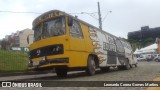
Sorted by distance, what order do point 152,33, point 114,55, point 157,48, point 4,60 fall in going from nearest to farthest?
point 152,33, point 114,55, point 4,60, point 157,48

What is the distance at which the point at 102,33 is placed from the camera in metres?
20.9

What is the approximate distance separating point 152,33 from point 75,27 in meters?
5.46

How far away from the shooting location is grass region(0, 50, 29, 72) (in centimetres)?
2820

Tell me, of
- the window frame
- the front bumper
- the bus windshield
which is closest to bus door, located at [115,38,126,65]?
the window frame

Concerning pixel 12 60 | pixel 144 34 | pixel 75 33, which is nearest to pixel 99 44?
pixel 144 34

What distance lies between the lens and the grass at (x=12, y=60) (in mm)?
28203

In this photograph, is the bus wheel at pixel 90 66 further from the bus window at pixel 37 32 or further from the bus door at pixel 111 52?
the bus door at pixel 111 52

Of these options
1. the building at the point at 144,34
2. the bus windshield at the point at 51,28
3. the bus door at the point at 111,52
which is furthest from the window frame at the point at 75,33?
the bus door at the point at 111,52

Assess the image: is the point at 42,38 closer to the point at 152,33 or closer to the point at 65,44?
the point at 65,44

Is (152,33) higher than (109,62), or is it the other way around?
(152,33)

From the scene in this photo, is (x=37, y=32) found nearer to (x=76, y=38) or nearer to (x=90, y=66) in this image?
(x=76, y=38)

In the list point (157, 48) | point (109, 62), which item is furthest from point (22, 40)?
point (109, 62)

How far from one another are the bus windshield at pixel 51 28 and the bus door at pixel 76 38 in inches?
17.6

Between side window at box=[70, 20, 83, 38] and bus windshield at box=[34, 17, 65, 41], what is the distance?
0.53 m
